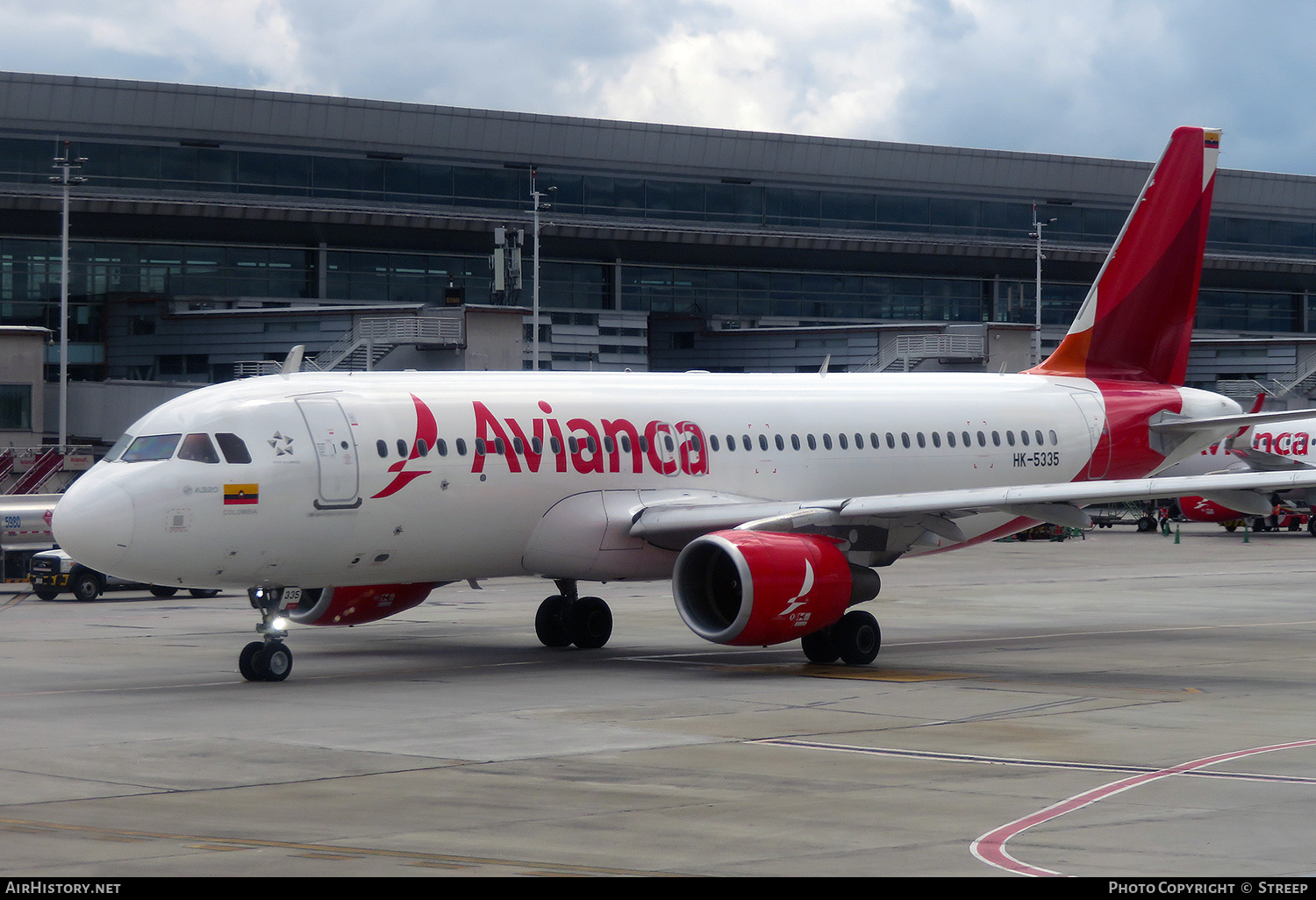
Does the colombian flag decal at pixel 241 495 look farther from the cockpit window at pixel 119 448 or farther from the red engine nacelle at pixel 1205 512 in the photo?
the red engine nacelle at pixel 1205 512

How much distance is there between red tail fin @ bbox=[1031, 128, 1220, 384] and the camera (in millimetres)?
32906

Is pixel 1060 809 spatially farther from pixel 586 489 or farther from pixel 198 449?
pixel 198 449

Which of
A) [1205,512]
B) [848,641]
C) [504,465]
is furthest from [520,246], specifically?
[848,641]

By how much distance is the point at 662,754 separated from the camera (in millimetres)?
16547

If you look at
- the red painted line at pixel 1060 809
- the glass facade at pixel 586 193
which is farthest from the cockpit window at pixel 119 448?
the glass facade at pixel 586 193

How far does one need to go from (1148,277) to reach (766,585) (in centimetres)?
1445

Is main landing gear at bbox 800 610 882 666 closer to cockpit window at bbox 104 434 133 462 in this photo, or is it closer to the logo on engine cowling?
the logo on engine cowling

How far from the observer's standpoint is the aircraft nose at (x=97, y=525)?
20906 millimetres

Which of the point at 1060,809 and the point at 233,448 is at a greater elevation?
the point at 233,448

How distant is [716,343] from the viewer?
8862cm

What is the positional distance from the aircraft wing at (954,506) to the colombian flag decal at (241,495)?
5.93 metres

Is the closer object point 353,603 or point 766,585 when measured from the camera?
point 766,585

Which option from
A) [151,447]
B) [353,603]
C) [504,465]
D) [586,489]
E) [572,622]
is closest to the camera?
[151,447]

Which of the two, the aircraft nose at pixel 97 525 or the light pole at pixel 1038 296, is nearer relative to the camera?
the aircraft nose at pixel 97 525
